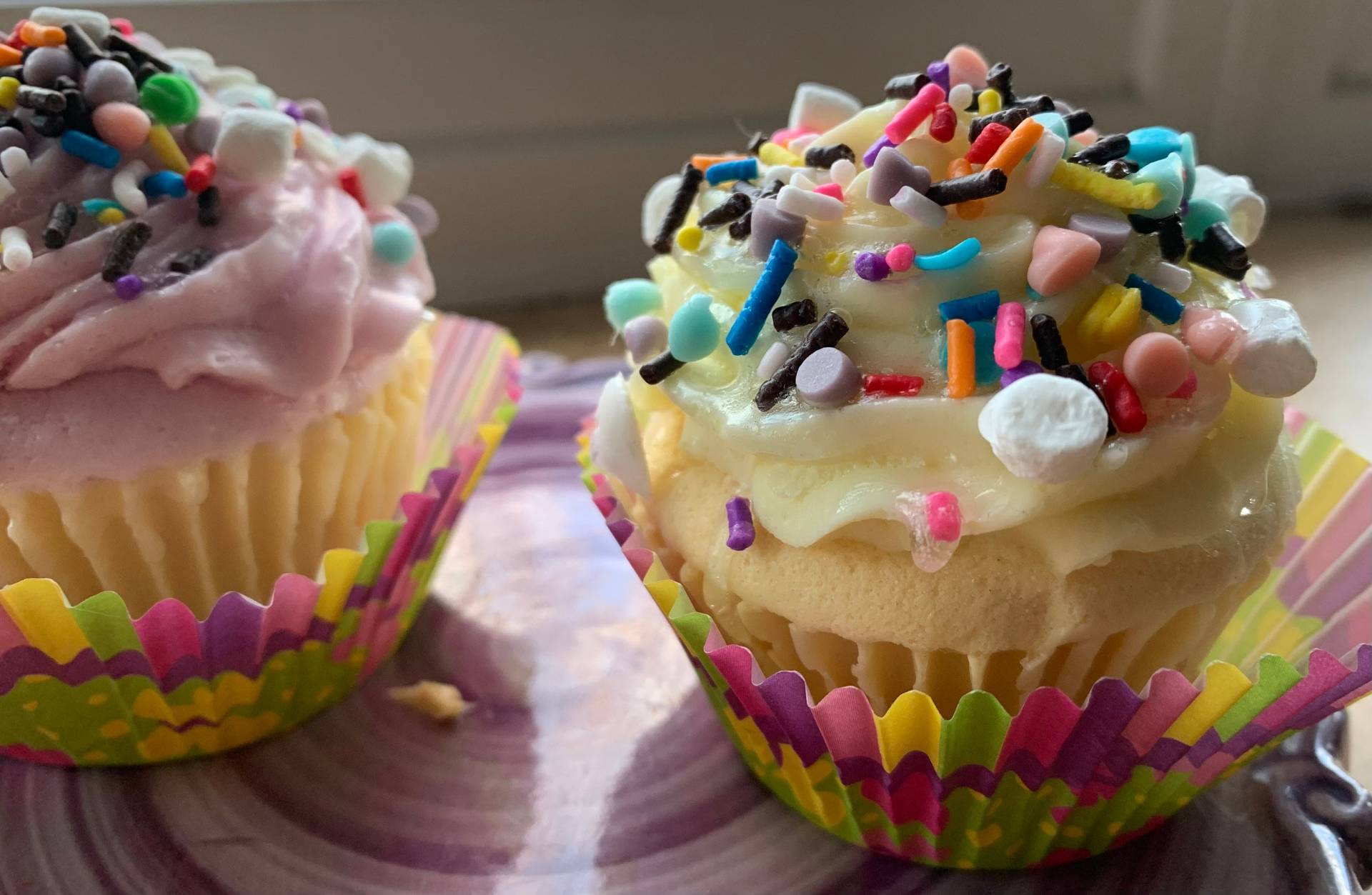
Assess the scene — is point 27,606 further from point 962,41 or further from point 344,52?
point 962,41

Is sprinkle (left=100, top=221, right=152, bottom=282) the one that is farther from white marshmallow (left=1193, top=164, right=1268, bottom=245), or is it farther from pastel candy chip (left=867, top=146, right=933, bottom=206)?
white marshmallow (left=1193, top=164, right=1268, bottom=245)

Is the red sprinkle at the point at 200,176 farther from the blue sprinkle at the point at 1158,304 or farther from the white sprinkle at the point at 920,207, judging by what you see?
the blue sprinkle at the point at 1158,304

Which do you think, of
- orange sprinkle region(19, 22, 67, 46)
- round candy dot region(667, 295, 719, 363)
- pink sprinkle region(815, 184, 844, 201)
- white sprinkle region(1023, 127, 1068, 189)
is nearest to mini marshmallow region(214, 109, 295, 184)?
orange sprinkle region(19, 22, 67, 46)

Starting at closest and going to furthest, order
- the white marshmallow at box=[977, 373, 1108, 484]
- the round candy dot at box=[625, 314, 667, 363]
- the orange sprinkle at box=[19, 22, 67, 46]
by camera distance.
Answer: the white marshmallow at box=[977, 373, 1108, 484], the round candy dot at box=[625, 314, 667, 363], the orange sprinkle at box=[19, 22, 67, 46]

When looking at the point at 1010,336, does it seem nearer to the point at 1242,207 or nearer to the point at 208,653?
the point at 1242,207

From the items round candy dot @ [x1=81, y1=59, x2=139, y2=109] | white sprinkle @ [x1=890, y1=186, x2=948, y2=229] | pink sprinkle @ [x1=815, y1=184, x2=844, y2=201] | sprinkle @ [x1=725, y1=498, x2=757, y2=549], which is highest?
round candy dot @ [x1=81, y1=59, x2=139, y2=109]

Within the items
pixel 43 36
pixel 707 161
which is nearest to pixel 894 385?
pixel 707 161
